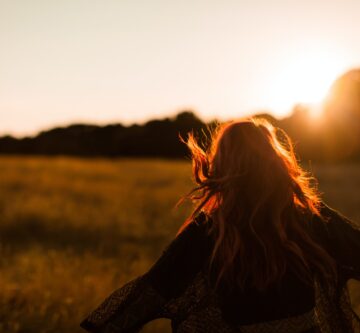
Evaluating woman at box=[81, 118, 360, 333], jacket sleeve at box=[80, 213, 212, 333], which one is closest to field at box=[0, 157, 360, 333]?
jacket sleeve at box=[80, 213, 212, 333]

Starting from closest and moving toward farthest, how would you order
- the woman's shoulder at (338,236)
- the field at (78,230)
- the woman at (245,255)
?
1. the woman at (245,255)
2. the woman's shoulder at (338,236)
3. the field at (78,230)

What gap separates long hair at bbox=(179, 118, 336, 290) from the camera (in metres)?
2.05

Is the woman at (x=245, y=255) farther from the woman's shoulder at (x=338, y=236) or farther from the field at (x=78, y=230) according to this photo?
the field at (x=78, y=230)

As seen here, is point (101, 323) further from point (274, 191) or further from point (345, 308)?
point (345, 308)

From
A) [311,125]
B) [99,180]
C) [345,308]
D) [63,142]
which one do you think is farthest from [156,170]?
[345,308]

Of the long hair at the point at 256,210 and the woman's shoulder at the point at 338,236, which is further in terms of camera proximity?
the woman's shoulder at the point at 338,236

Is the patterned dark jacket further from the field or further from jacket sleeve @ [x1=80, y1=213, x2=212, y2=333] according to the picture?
the field

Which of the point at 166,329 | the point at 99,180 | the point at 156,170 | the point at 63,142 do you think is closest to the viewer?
the point at 166,329

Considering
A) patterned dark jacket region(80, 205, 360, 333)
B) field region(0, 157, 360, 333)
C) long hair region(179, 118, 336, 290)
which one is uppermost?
long hair region(179, 118, 336, 290)

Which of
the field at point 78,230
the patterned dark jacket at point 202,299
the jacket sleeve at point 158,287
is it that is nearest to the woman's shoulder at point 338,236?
the patterned dark jacket at point 202,299

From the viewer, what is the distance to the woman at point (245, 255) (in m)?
2.04

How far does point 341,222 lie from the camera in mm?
2287

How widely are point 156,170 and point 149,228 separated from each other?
41.6 ft

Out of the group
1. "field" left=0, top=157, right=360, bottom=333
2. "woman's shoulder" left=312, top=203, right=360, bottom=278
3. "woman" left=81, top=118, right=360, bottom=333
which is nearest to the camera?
"woman" left=81, top=118, right=360, bottom=333
